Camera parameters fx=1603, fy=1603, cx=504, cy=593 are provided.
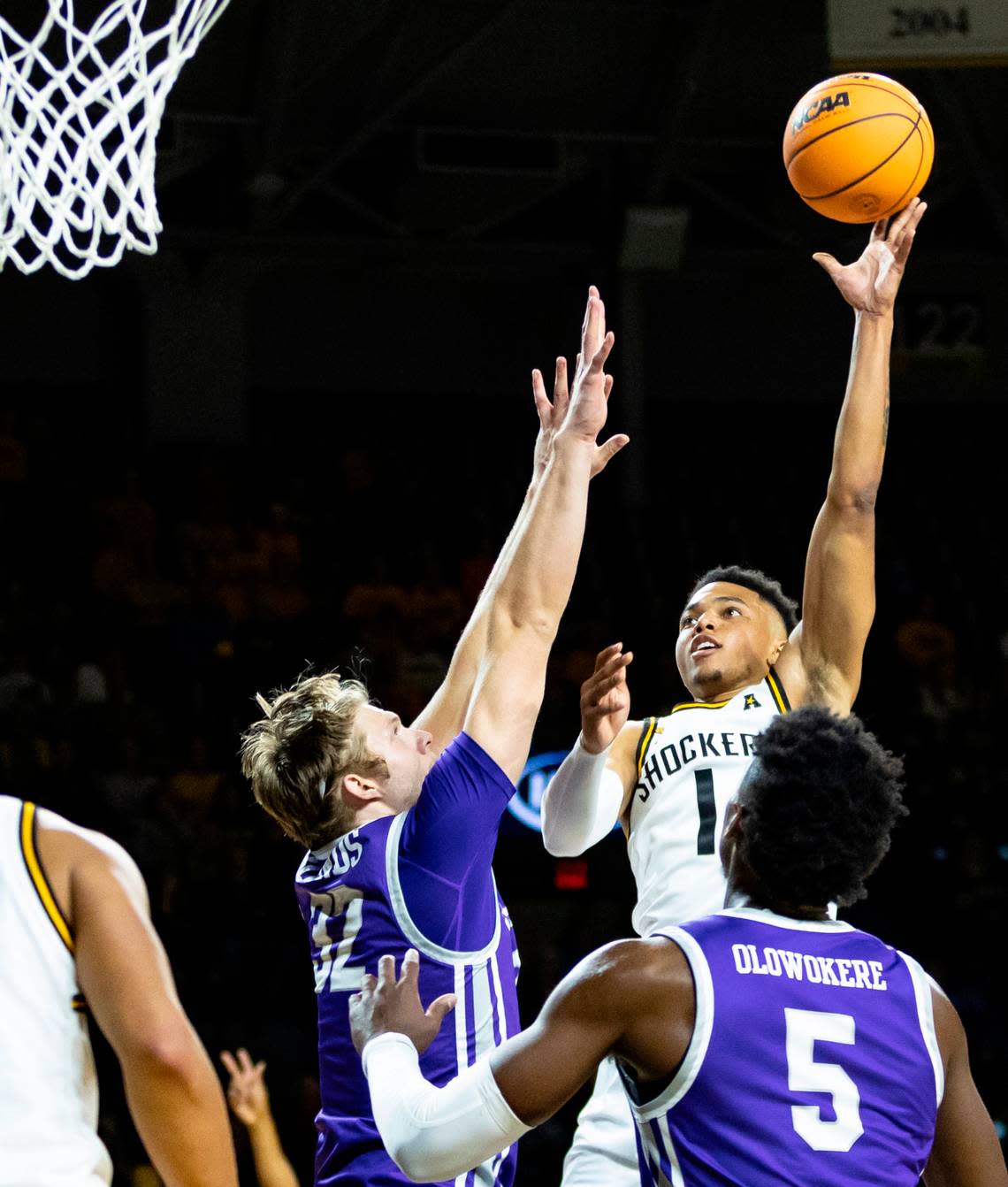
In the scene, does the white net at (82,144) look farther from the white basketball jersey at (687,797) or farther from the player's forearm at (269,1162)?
the player's forearm at (269,1162)

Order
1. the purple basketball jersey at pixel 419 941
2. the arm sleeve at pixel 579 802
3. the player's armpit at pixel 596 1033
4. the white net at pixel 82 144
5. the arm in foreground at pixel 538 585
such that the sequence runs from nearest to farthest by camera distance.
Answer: the player's armpit at pixel 596 1033 < the purple basketball jersey at pixel 419 941 < the arm in foreground at pixel 538 585 < the arm sleeve at pixel 579 802 < the white net at pixel 82 144

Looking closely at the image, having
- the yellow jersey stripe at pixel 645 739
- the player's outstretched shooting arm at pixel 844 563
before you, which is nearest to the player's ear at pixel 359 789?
the player's outstretched shooting arm at pixel 844 563

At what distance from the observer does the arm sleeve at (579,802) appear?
3795mm

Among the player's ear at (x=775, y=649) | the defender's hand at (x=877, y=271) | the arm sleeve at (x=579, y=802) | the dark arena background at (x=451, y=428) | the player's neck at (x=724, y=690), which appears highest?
the dark arena background at (x=451, y=428)

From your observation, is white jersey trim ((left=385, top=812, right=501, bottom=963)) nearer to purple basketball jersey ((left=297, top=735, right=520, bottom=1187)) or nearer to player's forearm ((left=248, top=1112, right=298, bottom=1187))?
purple basketball jersey ((left=297, top=735, right=520, bottom=1187))

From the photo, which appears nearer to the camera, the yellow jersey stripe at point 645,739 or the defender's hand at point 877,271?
the yellow jersey stripe at point 645,739

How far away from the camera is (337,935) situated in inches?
110

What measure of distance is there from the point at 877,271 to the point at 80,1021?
120 inches

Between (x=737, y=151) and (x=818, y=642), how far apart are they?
976cm

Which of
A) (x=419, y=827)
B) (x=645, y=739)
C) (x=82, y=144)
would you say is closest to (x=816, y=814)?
(x=419, y=827)

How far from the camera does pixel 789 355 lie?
599 inches

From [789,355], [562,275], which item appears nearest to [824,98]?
[562,275]

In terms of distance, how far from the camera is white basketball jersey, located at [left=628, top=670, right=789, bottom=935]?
12.6 ft

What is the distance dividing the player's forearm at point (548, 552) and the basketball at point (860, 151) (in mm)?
1671
